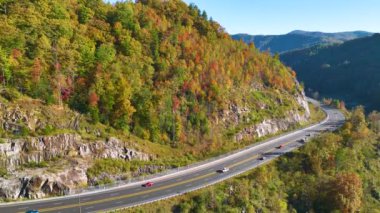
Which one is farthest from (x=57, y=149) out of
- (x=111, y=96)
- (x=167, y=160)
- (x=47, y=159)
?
(x=167, y=160)

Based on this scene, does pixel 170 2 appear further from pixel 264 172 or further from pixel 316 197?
pixel 316 197

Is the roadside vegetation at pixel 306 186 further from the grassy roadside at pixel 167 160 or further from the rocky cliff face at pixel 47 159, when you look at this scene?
the rocky cliff face at pixel 47 159

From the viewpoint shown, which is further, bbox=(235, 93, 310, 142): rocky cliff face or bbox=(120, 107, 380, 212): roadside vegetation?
bbox=(235, 93, 310, 142): rocky cliff face

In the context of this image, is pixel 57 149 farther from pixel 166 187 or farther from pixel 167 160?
pixel 167 160

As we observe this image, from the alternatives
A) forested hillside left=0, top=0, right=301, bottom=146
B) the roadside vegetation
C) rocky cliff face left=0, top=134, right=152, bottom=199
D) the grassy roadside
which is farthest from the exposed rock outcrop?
the roadside vegetation

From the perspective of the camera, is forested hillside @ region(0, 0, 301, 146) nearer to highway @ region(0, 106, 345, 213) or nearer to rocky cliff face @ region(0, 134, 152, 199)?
rocky cliff face @ region(0, 134, 152, 199)

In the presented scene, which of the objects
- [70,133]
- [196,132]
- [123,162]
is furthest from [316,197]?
[70,133]

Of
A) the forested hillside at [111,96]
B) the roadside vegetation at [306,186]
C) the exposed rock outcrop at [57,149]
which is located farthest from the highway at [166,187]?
the exposed rock outcrop at [57,149]
